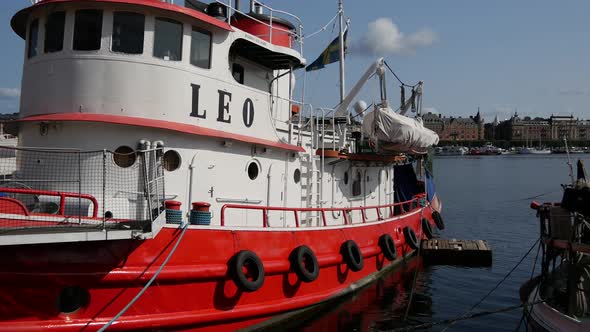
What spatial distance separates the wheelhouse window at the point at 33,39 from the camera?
26.0 feet

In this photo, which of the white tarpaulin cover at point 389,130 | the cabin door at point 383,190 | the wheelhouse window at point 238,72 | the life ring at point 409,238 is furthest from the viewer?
the cabin door at point 383,190

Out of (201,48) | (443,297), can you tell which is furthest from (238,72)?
(443,297)

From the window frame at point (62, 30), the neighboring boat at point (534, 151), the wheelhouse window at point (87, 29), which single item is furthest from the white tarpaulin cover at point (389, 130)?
the neighboring boat at point (534, 151)

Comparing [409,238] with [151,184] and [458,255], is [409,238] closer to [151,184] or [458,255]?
[458,255]

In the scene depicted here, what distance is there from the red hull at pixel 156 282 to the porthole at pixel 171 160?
123cm

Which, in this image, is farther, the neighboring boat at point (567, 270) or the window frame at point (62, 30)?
the neighboring boat at point (567, 270)

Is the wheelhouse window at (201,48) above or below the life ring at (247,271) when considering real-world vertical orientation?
above

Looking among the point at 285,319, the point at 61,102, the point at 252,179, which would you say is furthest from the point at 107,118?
the point at 285,319

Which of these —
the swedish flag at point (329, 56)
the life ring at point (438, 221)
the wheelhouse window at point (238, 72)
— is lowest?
the life ring at point (438, 221)

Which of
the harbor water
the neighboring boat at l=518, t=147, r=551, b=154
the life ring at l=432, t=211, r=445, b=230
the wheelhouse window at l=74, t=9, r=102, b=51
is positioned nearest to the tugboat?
the wheelhouse window at l=74, t=9, r=102, b=51

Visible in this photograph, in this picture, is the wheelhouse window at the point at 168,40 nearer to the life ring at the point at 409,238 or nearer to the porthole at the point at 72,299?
the porthole at the point at 72,299

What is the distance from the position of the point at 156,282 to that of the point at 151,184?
55.6 inches

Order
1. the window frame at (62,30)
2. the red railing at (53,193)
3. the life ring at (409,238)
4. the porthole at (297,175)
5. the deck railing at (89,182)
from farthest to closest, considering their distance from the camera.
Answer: the life ring at (409,238) → the porthole at (297,175) → the window frame at (62,30) → the deck railing at (89,182) → the red railing at (53,193)

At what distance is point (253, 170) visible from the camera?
9.09 m
